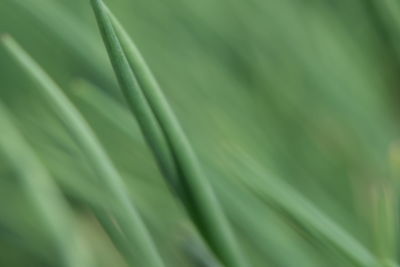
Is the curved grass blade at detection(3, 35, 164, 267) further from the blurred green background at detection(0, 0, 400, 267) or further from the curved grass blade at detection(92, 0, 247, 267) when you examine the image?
the blurred green background at detection(0, 0, 400, 267)

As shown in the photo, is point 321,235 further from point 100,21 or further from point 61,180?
point 61,180

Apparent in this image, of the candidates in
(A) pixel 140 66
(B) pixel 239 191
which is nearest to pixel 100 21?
(A) pixel 140 66

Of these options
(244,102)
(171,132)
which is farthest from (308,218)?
(244,102)

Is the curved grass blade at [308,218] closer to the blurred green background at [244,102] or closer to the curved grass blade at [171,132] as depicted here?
the curved grass blade at [171,132]

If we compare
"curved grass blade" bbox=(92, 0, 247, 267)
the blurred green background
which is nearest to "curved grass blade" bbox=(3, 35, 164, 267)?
"curved grass blade" bbox=(92, 0, 247, 267)

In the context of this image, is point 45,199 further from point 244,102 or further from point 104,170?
point 244,102

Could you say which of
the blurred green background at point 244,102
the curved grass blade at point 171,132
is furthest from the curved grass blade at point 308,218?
the blurred green background at point 244,102
